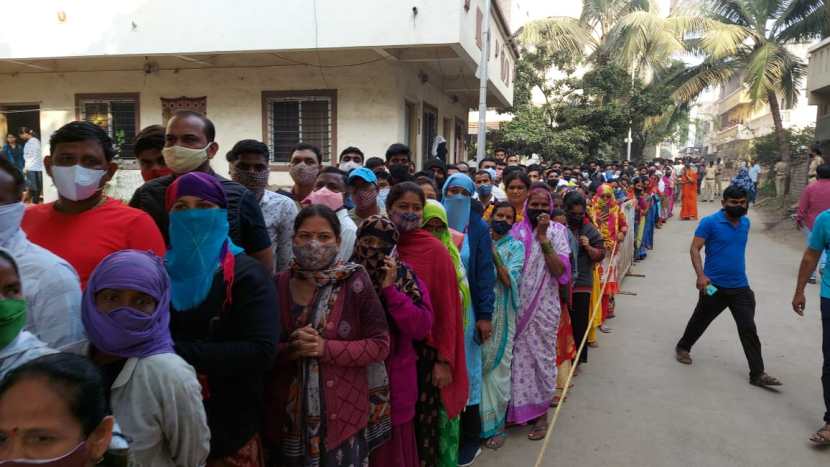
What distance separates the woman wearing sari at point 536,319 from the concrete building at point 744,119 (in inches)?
848

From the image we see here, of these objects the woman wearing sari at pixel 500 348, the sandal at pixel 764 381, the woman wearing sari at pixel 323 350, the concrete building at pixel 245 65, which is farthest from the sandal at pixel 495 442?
the concrete building at pixel 245 65

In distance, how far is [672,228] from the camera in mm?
16750

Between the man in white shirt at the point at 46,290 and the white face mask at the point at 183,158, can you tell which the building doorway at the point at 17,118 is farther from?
the man in white shirt at the point at 46,290

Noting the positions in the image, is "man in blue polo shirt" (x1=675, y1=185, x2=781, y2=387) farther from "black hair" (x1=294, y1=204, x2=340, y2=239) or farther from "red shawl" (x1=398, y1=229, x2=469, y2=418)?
"black hair" (x1=294, y1=204, x2=340, y2=239)

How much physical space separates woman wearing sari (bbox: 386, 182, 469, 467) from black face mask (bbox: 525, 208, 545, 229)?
137 centimetres

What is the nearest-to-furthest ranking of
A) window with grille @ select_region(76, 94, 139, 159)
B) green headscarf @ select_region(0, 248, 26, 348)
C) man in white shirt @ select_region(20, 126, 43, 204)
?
1. green headscarf @ select_region(0, 248, 26, 348)
2. man in white shirt @ select_region(20, 126, 43, 204)
3. window with grille @ select_region(76, 94, 139, 159)

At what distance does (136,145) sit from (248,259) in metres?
1.63

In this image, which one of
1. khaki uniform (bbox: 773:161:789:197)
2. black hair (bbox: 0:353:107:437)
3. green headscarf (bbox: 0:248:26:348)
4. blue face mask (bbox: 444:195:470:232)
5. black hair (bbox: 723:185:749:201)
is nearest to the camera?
black hair (bbox: 0:353:107:437)

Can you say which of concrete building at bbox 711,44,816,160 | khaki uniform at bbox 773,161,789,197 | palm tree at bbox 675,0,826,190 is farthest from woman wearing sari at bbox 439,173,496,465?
concrete building at bbox 711,44,816,160

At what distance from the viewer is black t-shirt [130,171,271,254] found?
7.71 feet

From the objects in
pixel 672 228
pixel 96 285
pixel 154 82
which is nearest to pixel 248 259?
pixel 96 285

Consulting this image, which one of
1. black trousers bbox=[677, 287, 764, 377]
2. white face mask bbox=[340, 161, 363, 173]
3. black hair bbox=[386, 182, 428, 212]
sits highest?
white face mask bbox=[340, 161, 363, 173]

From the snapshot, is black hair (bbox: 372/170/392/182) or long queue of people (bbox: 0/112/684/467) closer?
long queue of people (bbox: 0/112/684/467)

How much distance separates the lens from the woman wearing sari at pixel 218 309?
184 cm
